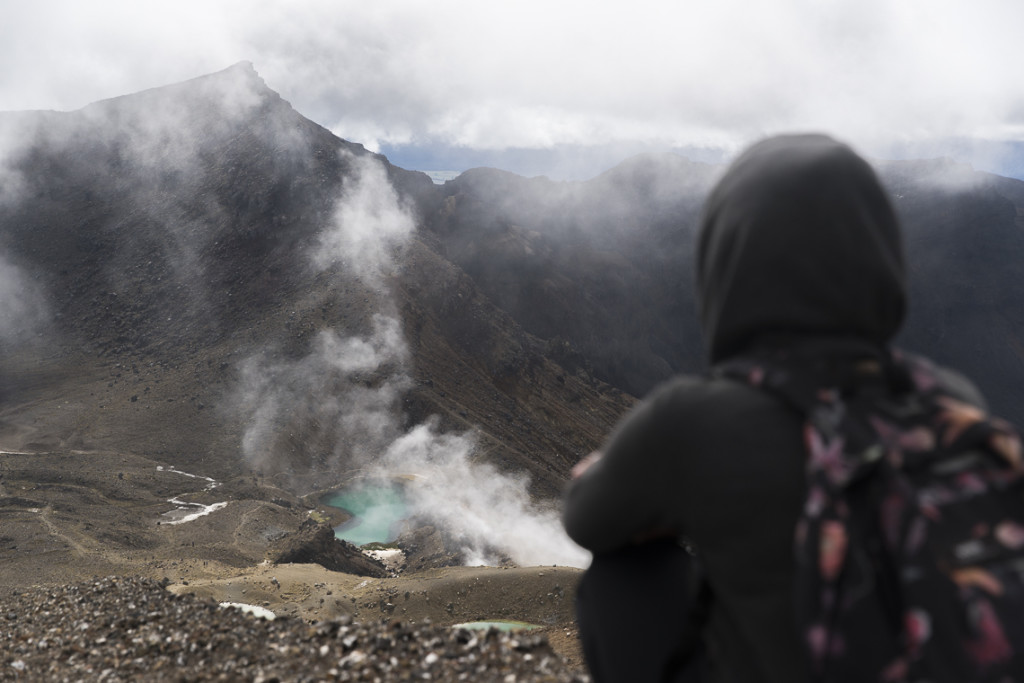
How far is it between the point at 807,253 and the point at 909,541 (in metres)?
0.67

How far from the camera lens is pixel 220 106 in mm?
64438

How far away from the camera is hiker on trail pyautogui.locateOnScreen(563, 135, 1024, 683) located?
1371mm

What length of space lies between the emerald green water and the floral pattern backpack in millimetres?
29284

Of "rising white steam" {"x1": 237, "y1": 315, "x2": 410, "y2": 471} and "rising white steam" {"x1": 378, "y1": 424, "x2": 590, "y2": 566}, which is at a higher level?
"rising white steam" {"x1": 237, "y1": 315, "x2": 410, "y2": 471}

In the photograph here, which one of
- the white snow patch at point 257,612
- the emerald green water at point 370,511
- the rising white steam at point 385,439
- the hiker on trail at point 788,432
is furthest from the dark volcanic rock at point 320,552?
the hiker on trail at point 788,432

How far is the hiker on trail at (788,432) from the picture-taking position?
1.37 meters

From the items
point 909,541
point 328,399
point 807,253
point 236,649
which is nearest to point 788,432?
point 909,541

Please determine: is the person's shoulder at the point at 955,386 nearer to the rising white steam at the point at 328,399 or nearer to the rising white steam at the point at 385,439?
the rising white steam at the point at 385,439

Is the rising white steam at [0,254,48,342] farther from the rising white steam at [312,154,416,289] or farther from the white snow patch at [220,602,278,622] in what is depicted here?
the white snow patch at [220,602,278,622]

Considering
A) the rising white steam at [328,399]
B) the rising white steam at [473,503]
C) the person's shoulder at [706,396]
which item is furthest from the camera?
the rising white steam at [328,399]

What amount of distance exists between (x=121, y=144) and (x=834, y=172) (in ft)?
242

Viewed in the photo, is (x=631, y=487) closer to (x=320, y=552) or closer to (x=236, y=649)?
(x=236, y=649)

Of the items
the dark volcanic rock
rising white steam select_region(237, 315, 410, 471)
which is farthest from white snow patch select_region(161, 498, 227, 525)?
rising white steam select_region(237, 315, 410, 471)

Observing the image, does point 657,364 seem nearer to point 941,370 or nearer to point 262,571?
point 262,571
